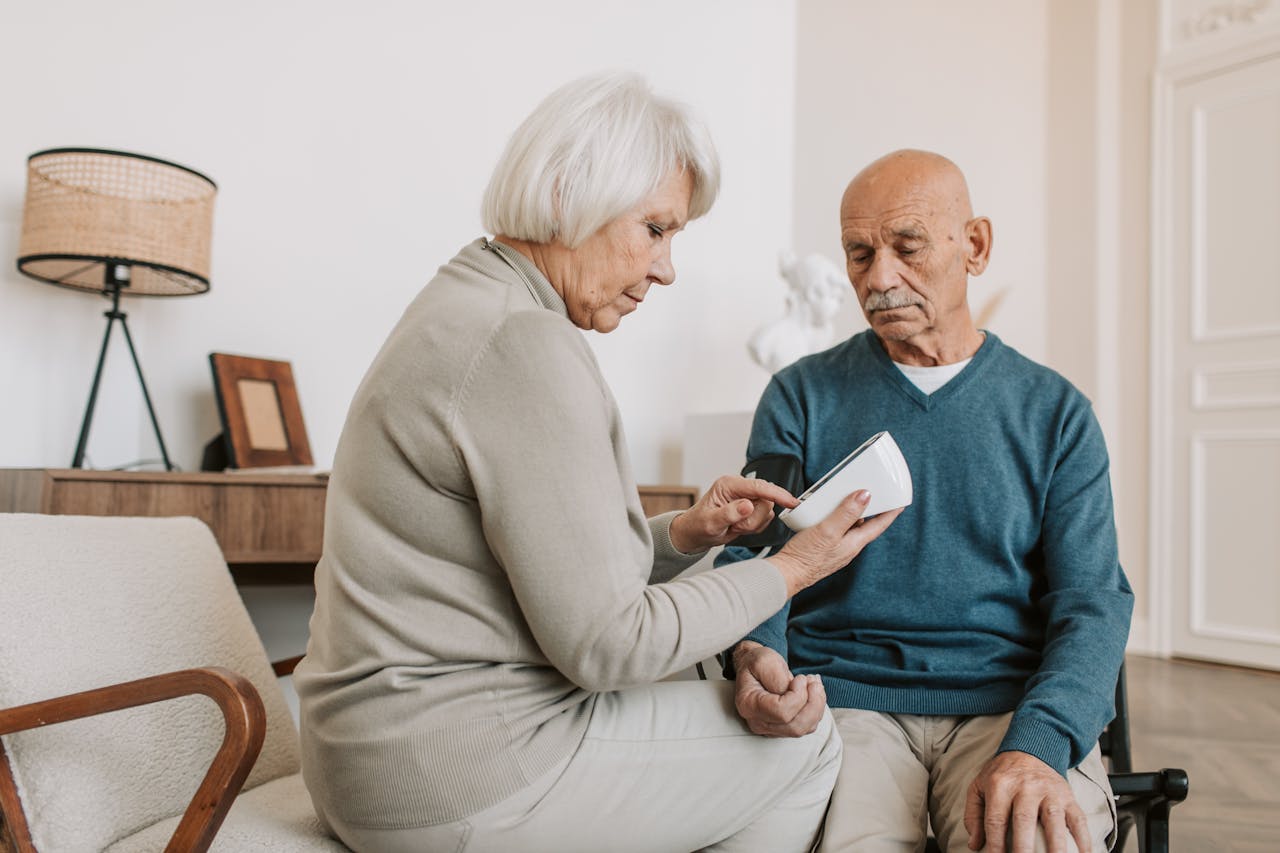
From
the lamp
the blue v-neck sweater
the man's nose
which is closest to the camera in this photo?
the blue v-neck sweater

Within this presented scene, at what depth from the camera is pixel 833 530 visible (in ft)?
3.47

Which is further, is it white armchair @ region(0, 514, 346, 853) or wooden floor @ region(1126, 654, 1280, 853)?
wooden floor @ region(1126, 654, 1280, 853)

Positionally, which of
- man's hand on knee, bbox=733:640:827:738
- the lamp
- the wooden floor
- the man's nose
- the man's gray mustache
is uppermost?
the lamp

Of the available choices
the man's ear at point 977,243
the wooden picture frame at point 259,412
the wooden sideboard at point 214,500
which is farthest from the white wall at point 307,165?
the man's ear at point 977,243

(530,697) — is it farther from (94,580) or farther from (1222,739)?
(1222,739)

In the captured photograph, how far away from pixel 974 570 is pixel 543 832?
70 cm

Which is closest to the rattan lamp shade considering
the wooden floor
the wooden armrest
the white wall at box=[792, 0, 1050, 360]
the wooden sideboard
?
the wooden sideboard

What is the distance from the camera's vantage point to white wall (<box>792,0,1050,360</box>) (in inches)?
201

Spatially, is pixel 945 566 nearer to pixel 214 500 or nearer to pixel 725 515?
pixel 725 515

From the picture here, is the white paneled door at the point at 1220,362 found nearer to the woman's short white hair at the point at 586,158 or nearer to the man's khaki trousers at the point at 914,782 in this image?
the man's khaki trousers at the point at 914,782

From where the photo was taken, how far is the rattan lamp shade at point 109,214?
196cm

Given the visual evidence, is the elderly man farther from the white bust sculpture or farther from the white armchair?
the white bust sculpture

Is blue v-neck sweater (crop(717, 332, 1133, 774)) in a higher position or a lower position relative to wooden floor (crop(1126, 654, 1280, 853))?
higher

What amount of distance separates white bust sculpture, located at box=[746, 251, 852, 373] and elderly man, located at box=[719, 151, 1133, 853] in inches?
51.7
